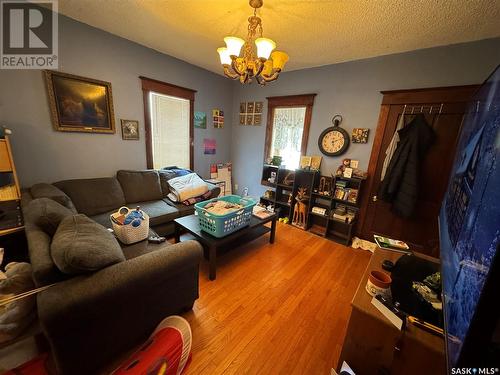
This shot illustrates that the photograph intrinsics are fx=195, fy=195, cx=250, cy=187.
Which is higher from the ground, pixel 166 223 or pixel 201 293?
pixel 166 223

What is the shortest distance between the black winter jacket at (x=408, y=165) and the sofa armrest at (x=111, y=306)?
7.96 ft

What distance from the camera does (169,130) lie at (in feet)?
10.5

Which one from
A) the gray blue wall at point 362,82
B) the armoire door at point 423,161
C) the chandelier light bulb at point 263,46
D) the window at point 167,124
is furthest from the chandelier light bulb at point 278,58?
the window at point 167,124

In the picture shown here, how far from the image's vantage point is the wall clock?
9.27 ft

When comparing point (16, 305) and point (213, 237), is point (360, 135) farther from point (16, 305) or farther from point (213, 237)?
point (16, 305)

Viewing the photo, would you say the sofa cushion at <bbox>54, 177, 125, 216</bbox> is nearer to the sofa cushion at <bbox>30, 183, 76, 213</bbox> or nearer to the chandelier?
the sofa cushion at <bbox>30, 183, 76, 213</bbox>

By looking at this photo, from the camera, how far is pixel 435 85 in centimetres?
219

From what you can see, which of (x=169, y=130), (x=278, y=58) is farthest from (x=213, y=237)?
(x=169, y=130)

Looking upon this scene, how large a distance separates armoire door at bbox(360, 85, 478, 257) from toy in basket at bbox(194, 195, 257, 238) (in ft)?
6.02

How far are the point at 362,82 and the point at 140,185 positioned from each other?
3.35m

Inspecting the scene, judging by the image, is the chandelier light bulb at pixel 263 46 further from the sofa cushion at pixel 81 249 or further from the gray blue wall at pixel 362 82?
the sofa cushion at pixel 81 249

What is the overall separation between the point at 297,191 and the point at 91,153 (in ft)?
9.69

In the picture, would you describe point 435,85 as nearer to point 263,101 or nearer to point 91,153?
point 263,101

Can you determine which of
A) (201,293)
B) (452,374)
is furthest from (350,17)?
(201,293)
